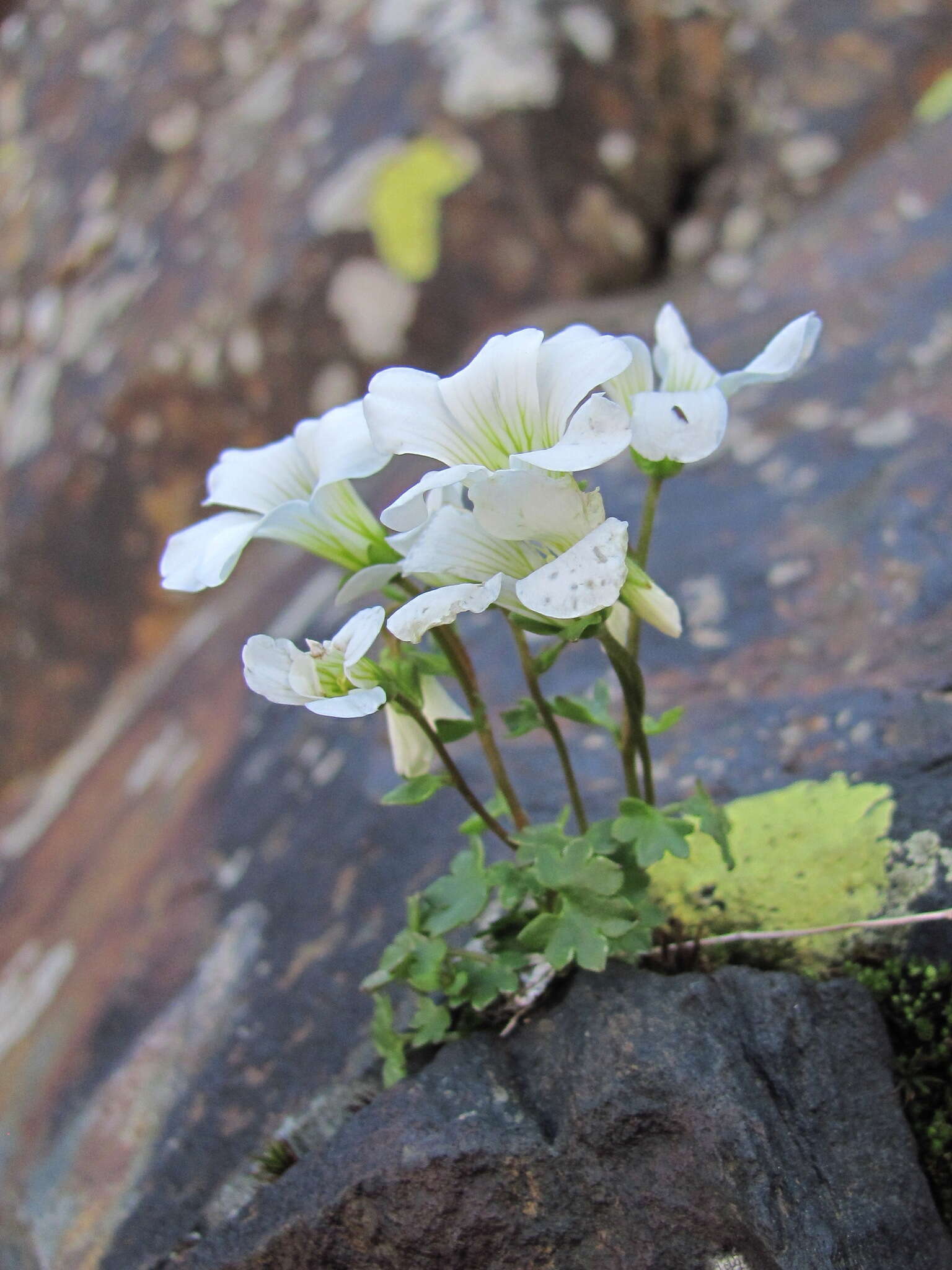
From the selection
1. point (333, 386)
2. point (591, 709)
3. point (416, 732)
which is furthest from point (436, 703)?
point (333, 386)

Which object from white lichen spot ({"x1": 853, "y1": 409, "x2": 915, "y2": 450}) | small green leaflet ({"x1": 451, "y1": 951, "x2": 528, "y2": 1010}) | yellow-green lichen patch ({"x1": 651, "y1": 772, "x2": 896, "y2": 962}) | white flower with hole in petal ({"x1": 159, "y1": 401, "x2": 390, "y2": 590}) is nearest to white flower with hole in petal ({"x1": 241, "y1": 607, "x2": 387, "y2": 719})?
white flower with hole in petal ({"x1": 159, "y1": 401, "x2": 390, "y2": 590})

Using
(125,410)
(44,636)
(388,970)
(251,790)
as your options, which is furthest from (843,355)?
(44,636)

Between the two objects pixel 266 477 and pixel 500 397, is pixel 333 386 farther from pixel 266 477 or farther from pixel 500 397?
pixel 500 397

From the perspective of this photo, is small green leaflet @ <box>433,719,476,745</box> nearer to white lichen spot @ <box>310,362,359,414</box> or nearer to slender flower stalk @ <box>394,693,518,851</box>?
slender flower stalk @ <box>394,693,518,851</box>

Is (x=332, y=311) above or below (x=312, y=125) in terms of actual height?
below

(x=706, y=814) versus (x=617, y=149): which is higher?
(x=706, y=814)

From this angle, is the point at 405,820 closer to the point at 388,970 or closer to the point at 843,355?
the point at 388,970
